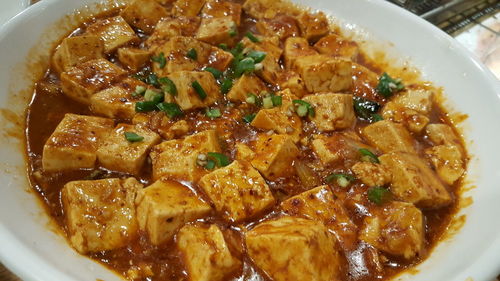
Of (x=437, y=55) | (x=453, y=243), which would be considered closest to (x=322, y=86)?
(x=437, y=55)

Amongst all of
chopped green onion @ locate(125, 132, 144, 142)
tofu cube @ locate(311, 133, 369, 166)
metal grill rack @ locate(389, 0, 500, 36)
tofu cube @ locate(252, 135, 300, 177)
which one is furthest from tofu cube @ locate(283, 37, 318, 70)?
metal grill rack @ locate(389, 0, 500, 36)

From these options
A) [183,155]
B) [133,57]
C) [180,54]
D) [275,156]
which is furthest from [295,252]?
[133,57]

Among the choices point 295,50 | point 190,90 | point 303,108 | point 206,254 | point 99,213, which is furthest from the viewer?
point 295,50

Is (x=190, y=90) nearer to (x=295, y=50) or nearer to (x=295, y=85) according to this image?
(x=295, y=85)

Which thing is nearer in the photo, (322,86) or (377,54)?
(322,86)

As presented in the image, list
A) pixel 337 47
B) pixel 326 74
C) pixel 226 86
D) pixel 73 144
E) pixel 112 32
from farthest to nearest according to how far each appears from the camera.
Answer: pixel 337 47
pixel 112 32
pixel 326 74
pixel 226 86
pixel 73 144

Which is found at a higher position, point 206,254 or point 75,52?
point 75,52

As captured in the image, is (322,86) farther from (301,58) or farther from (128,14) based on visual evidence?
(128,14)
